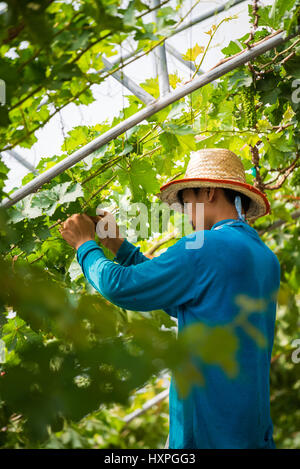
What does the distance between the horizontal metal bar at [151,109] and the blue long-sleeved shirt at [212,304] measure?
0.39m

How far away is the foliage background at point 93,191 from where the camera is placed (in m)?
0.47

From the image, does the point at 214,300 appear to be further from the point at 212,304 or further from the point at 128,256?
the point at 128,256

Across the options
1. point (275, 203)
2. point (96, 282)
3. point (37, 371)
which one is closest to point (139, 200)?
point (96, 282)

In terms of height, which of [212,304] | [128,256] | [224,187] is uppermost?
[224,187]

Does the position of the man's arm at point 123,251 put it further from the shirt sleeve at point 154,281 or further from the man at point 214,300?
the shirt sleeve at point 154,281

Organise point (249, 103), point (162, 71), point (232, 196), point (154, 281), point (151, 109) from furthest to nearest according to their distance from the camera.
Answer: point (249, 103) → point (162, 71) → point (232, 196) → point (151, 109) → point (154, 281)

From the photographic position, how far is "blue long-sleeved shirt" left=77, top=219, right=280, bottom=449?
1.24 metres

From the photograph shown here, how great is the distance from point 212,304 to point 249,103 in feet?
3.62

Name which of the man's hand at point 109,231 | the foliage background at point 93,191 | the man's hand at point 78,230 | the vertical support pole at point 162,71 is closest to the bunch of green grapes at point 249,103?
the foliage background at point 93,191

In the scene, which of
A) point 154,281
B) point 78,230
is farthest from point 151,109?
point 154,281

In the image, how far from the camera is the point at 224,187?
5.32ft
